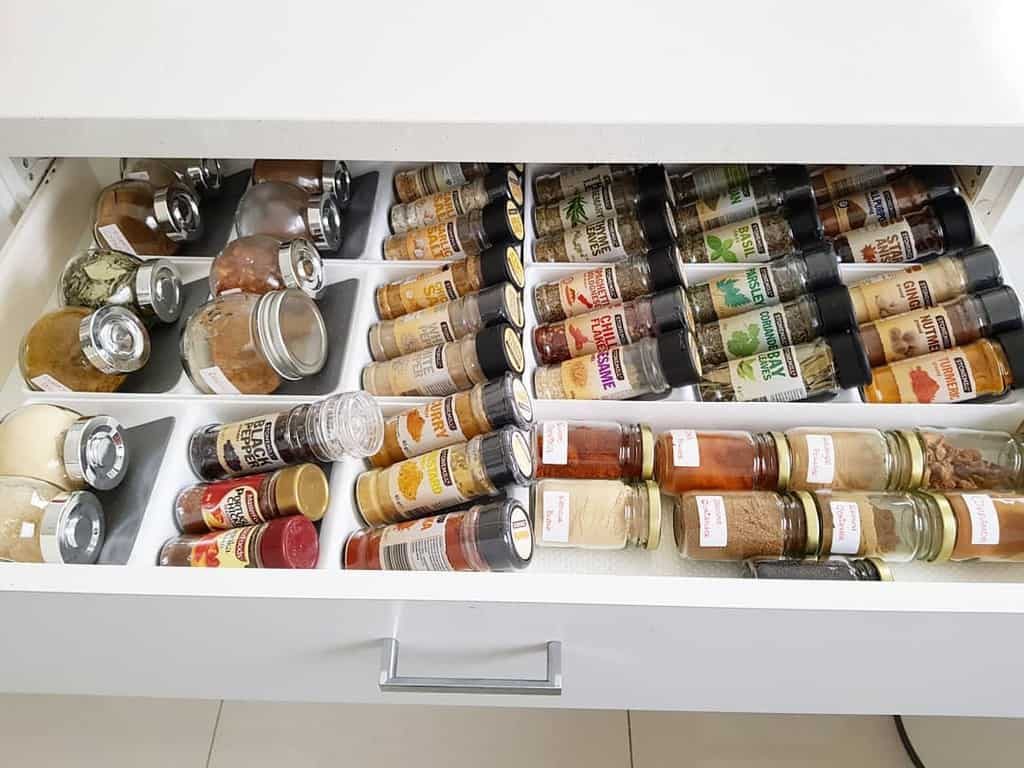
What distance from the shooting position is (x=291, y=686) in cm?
77

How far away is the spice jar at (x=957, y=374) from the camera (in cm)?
81

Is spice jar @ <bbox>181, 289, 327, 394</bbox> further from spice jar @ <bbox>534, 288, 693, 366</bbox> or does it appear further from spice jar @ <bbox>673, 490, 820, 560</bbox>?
spice jar @ <bbox>673, 490, 820, 560</bbox>

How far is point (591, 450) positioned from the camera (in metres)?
0.81

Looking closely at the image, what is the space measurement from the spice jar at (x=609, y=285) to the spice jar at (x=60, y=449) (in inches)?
17.9

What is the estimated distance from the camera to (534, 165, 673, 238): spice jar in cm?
95

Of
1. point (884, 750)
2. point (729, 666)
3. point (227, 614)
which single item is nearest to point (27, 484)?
point (227, 614)

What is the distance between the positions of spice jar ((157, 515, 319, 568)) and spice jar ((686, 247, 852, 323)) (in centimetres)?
46

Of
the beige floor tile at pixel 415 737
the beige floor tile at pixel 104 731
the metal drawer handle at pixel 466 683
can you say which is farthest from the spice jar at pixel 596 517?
the beige floor tile at pixel 104 731

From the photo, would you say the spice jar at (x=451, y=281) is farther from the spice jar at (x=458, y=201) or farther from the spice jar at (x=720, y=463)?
the spice jar at (x=720, y=463)

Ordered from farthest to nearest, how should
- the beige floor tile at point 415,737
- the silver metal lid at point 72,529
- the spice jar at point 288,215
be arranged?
the beige floor tile at point 415,737 → the spice jar at point 288,215 → the silver metal lid at point 72,529

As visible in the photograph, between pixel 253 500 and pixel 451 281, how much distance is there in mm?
314

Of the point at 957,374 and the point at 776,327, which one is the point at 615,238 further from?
the point at 957,374

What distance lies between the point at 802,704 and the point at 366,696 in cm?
40

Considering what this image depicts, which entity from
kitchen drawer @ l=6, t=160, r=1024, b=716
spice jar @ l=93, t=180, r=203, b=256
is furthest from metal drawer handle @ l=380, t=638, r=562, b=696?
spice jar @ l=93, t=180, r=203, b=256
